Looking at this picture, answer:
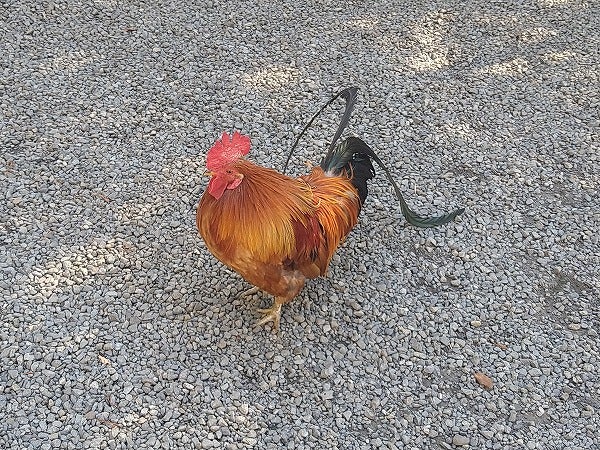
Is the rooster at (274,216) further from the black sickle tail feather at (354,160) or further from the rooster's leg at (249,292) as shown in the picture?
the rooster's leg at (249,292)

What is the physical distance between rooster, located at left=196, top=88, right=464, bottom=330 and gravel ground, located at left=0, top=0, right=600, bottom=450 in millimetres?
526

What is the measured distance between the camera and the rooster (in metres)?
4.00

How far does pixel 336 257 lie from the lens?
16.8 feet

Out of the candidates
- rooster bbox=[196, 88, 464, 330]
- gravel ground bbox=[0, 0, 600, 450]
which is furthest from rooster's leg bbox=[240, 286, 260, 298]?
rooster bbox=[196, 88, 464, 330]

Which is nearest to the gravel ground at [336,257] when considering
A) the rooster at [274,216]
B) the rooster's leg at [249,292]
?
the rooster's leg at [249,292]

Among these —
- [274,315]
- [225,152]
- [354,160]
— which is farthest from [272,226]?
[354,160]

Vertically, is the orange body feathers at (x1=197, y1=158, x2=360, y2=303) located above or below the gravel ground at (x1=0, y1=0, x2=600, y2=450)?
above

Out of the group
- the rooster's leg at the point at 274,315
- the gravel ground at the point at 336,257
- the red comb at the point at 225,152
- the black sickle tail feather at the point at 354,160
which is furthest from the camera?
the black sickle tail feather at the point at 354,160

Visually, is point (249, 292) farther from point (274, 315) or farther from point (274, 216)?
point (274, 216)

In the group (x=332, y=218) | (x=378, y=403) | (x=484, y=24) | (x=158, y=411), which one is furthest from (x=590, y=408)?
(x=484, y=24)

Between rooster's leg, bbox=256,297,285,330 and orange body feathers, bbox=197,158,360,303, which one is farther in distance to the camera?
rooster's leg, bbox=256,297,285,330

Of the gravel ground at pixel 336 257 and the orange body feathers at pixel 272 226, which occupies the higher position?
the orange body feathers at pixel 272 226

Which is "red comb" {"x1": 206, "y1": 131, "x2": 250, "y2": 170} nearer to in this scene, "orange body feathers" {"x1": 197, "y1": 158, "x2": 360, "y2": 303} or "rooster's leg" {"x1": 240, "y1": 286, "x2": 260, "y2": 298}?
"orange body feathers" {"x1": 197, "y1": 158, "x2": 360, "y2": 303}

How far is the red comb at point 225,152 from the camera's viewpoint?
12.9 feet
